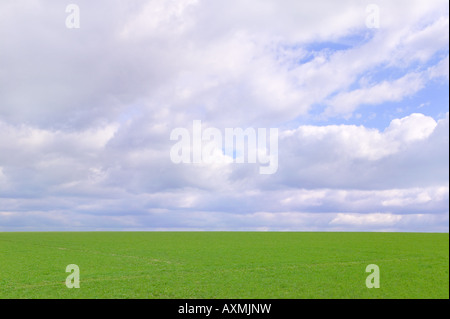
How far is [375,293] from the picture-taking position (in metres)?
26.5
